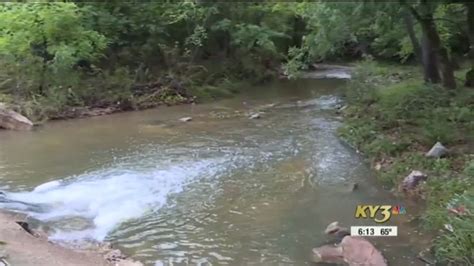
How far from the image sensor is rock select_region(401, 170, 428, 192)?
801 centimetres

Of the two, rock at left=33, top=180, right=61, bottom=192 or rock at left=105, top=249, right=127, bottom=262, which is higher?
rock at left=105, top=249, right=127, bottom=262

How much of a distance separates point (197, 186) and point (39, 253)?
3.37 metres

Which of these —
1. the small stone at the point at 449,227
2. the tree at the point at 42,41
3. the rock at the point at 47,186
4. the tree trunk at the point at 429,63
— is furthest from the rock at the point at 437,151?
the tree at the point at 42,41

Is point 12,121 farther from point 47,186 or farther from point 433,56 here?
point 433,56

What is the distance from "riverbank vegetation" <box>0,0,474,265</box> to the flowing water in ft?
2.51

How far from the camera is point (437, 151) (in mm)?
8773

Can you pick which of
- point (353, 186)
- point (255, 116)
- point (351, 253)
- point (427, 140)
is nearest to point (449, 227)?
point (351, 253)

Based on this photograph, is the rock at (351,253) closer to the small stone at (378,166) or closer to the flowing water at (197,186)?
the flowing water at (197,186)

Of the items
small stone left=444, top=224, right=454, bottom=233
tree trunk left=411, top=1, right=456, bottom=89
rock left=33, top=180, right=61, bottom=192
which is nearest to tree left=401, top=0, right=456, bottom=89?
tree trunk left=411, top=1, right=456, bottom=89

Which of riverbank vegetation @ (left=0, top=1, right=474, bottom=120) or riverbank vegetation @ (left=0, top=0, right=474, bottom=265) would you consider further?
A: riverbank vegetation @ (left=0, top=1, right=474, bottom=120)

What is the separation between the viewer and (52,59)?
16.6m

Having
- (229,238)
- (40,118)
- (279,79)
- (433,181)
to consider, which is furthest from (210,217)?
(279,79)

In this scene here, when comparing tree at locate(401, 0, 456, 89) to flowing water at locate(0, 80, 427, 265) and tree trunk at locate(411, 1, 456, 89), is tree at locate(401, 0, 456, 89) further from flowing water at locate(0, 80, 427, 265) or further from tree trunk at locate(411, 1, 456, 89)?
flowing water at locate(0, 80, 427, 265)

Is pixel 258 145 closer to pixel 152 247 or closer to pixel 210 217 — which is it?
pixel 210 217
